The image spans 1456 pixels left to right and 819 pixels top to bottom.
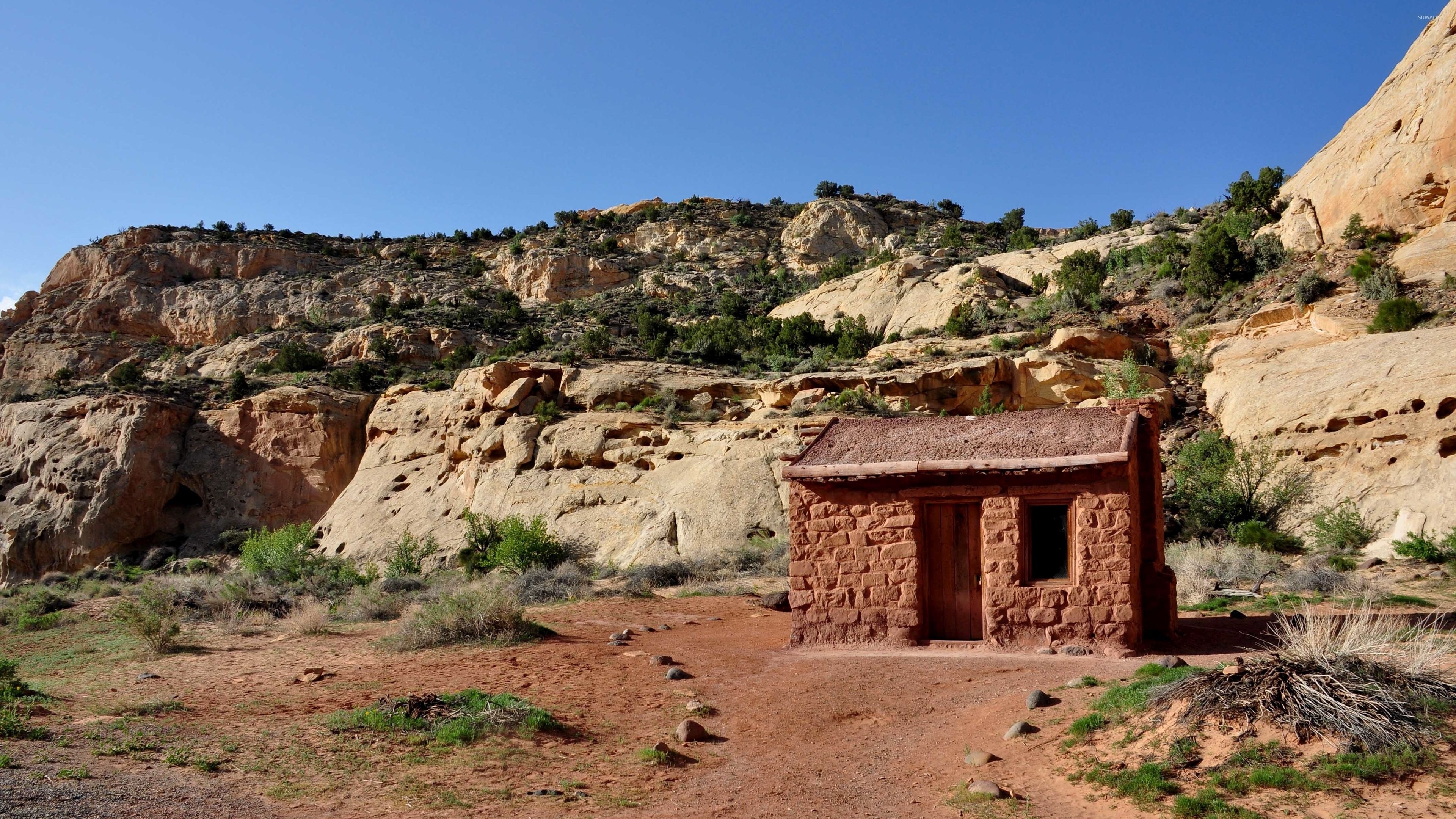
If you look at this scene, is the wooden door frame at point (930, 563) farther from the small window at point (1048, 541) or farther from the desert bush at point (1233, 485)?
the desert bush at point (1233, 485)

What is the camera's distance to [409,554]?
24922 millimetres

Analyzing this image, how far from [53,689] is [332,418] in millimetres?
22259

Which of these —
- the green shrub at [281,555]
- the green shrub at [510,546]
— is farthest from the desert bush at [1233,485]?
the green shrub at [281,555]

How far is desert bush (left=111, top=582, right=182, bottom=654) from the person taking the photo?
1367 cm

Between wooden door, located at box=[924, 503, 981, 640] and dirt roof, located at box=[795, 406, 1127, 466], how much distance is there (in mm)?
800

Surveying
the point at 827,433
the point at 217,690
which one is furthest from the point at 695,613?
the point at 217,690

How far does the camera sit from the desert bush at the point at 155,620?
44.9 ft

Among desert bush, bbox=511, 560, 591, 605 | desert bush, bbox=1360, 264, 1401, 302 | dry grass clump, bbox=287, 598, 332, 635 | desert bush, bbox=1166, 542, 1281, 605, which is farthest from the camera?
desert bush, bbox=1360, 264, 1401, 302

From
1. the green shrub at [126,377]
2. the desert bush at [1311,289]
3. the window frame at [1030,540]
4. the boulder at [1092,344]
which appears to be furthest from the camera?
the green shrub at [126,377]

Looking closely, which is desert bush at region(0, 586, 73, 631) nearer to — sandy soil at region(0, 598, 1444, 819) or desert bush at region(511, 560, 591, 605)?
sandy soil at region(0, 598, 1444, 819)

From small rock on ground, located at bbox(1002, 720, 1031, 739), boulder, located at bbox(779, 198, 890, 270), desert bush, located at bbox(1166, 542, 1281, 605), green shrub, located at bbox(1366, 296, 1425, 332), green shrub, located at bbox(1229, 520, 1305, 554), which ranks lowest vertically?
small rock on ground, located at bbox(1002, 720, 1031, 739)

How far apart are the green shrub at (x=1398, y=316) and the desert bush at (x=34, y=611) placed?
100 ft

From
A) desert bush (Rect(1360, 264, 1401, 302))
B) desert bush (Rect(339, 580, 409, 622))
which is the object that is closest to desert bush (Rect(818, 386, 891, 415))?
desert bush (Rect(339, 580, 409, 622))

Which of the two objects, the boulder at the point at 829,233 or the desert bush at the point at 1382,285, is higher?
the boulder at the point at 829,233
